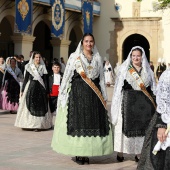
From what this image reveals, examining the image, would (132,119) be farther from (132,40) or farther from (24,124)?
(132,40)

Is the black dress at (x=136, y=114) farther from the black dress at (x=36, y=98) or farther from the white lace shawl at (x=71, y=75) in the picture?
the black dress at (x=36, y=98)

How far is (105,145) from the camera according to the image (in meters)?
6.52

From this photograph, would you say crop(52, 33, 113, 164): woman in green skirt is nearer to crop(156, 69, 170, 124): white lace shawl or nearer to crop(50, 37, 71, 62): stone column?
crop(156, 69, 170, 124): white lace shawl

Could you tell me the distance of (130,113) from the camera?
6.57 meters

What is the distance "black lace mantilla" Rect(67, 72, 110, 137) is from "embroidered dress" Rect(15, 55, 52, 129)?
3.27m

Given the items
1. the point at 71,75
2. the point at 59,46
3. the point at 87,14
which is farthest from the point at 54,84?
the point at 87,14

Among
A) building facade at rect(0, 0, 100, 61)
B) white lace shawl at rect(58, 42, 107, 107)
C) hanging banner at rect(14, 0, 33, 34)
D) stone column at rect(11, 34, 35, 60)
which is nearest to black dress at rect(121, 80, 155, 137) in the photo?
white lace shawl at rect(58, 42, 107, 107)

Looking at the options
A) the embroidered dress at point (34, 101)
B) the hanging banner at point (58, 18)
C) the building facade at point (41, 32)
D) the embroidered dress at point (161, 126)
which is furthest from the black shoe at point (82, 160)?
the hanging banner at point (58, 18)

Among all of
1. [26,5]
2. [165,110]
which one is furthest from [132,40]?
[165,110]

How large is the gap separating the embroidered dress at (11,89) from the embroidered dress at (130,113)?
6.52m

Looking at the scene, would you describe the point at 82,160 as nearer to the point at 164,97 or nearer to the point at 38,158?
the point at 38,158

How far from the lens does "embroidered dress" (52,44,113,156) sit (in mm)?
6441

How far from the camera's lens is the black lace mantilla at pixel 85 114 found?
21.4 feet

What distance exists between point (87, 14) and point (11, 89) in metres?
13.1
